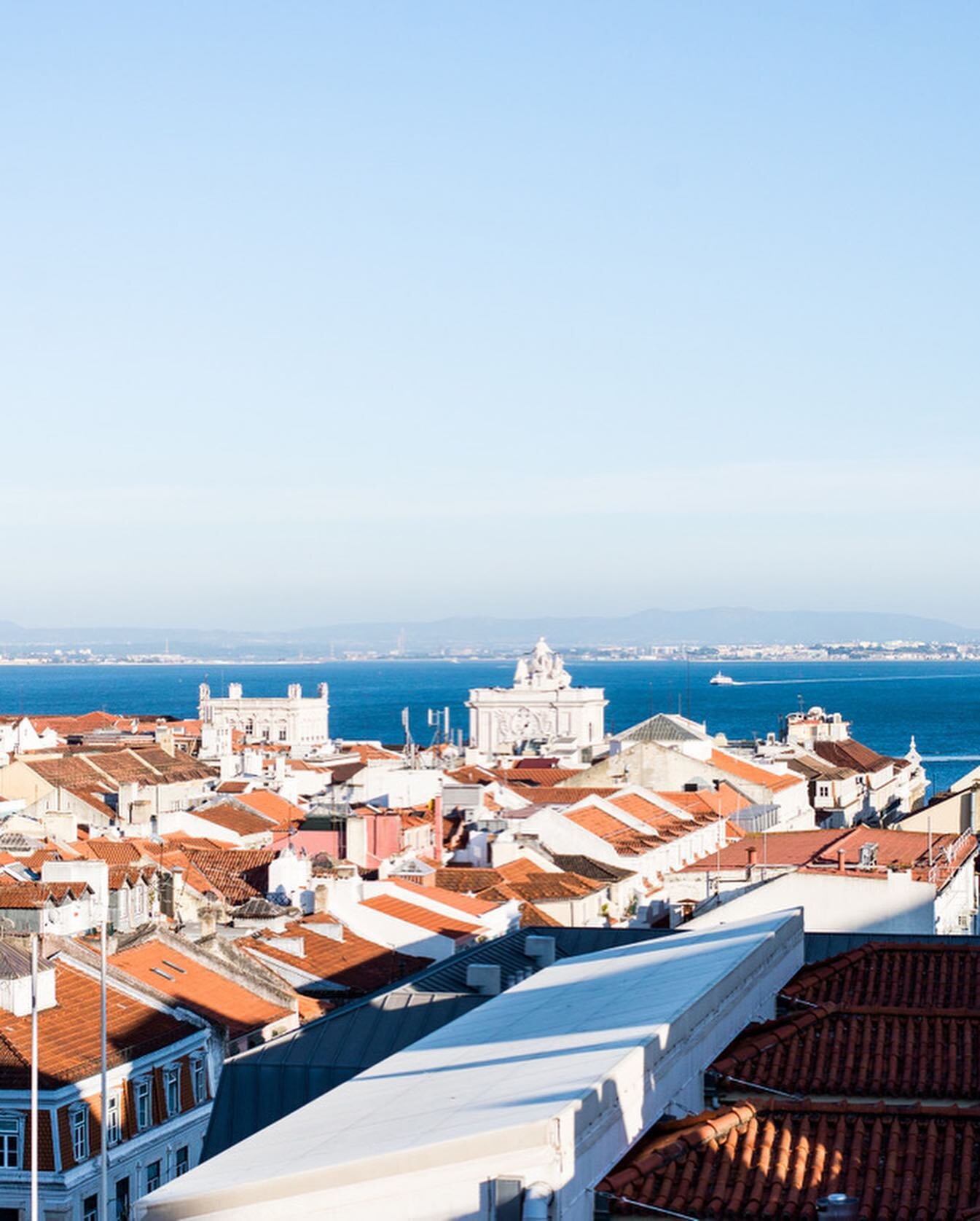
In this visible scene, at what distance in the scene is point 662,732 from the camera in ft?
269

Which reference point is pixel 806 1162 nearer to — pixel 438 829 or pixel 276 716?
pixel 438 829

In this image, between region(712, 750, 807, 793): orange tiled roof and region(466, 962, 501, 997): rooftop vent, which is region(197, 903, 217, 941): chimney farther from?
region(712, 750, 807, 793): orange tiled roof

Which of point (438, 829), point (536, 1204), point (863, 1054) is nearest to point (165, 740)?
point (438, 829)

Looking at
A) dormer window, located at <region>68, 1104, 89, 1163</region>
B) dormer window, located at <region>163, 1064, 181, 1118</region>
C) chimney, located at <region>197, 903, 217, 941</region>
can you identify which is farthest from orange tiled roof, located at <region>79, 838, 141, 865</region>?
dormer window, located at <region>68, 1104, 89, 1163</region>

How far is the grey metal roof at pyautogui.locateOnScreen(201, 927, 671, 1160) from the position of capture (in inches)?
696

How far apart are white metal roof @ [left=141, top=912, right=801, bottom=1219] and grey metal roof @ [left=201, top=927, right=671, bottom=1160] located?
2.83 metres

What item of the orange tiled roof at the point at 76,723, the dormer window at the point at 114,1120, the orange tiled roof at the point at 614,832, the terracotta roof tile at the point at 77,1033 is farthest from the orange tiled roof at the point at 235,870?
the orange tiled roof at the point at 76,723

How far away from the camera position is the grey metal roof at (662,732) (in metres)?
80.1

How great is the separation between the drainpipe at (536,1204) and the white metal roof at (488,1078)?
26cm

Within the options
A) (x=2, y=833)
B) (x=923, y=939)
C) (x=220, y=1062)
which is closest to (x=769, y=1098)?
(x=923, y=939)

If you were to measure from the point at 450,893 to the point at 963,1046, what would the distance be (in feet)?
85.0

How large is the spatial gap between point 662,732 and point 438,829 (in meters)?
31.8

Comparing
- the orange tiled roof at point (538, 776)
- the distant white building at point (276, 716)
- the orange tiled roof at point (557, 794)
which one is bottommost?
the distant white building at point (276, 716)

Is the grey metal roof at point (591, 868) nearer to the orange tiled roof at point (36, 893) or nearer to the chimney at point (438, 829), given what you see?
the chimney at point (438, 829)
